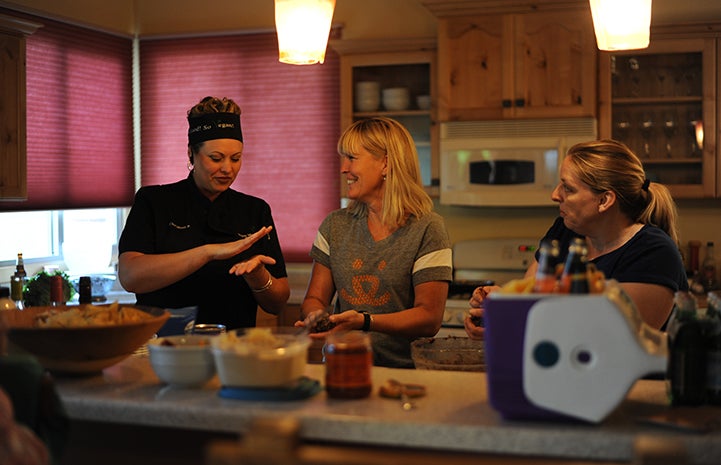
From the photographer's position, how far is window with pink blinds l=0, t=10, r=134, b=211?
4.80 metres

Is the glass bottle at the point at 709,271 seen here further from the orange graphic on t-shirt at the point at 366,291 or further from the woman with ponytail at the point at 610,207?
the orange graphic on t-shirt at the point at 366,291

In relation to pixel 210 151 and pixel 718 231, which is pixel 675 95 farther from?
pixel 210 151

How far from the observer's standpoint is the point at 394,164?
106 inches

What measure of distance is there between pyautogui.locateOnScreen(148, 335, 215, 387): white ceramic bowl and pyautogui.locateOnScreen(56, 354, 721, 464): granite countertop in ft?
0.08

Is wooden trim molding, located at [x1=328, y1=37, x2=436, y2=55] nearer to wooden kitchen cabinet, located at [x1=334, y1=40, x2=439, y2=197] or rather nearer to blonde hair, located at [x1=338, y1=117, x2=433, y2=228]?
wooden kitchen cabinet, located at [x1=334, y1=40, x2=439, y2=197]

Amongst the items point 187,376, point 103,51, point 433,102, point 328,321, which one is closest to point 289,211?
point 433,102

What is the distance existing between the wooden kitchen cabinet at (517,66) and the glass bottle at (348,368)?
120 inches

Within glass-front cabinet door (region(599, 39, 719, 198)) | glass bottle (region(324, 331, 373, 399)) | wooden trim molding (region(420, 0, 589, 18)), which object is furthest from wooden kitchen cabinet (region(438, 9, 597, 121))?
glass bottle (region(324, 331, 373, 399))

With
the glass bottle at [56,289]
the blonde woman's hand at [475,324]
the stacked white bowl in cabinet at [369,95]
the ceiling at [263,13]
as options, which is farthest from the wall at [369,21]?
the blonde woman's hand at [475,324]

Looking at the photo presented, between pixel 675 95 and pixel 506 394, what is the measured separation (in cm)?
337

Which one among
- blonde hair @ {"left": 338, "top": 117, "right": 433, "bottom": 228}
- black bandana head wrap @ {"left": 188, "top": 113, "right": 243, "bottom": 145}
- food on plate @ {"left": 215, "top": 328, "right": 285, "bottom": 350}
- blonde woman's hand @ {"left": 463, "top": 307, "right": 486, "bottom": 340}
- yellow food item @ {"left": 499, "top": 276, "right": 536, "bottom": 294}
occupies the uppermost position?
black bandana head wrap @ {"left": 188, "top": 113, "right": 243, "bottom": 145}

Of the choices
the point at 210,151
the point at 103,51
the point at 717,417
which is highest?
the point at 103,51

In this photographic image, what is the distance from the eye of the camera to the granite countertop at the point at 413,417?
1.54 metres

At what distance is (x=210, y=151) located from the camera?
289 centimetres
